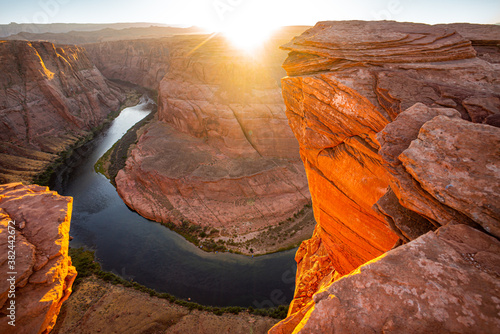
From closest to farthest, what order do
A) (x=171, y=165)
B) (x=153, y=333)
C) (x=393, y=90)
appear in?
(x=393, y=90), (x=153, y=333), (x=171, y=165)

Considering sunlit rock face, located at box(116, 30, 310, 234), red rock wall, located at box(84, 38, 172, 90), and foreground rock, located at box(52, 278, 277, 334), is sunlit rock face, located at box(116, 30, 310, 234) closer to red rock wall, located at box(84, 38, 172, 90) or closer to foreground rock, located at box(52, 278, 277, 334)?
foreground rock, located at box(52, 278, 277, 334)

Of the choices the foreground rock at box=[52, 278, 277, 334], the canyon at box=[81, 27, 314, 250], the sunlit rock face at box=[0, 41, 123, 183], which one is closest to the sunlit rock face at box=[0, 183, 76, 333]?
the foreground rock at box=[52, 278, 277, 334]

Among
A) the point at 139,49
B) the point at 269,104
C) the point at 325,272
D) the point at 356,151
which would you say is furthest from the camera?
the point at 139,49

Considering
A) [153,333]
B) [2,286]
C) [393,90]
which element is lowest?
[153,333]

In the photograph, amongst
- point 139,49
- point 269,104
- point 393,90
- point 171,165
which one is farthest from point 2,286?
point 139,49

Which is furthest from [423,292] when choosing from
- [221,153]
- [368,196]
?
[221,153]

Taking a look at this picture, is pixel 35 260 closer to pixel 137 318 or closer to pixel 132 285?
pixel 137 318

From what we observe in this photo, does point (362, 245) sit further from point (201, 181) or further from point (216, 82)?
point (216, 82)
